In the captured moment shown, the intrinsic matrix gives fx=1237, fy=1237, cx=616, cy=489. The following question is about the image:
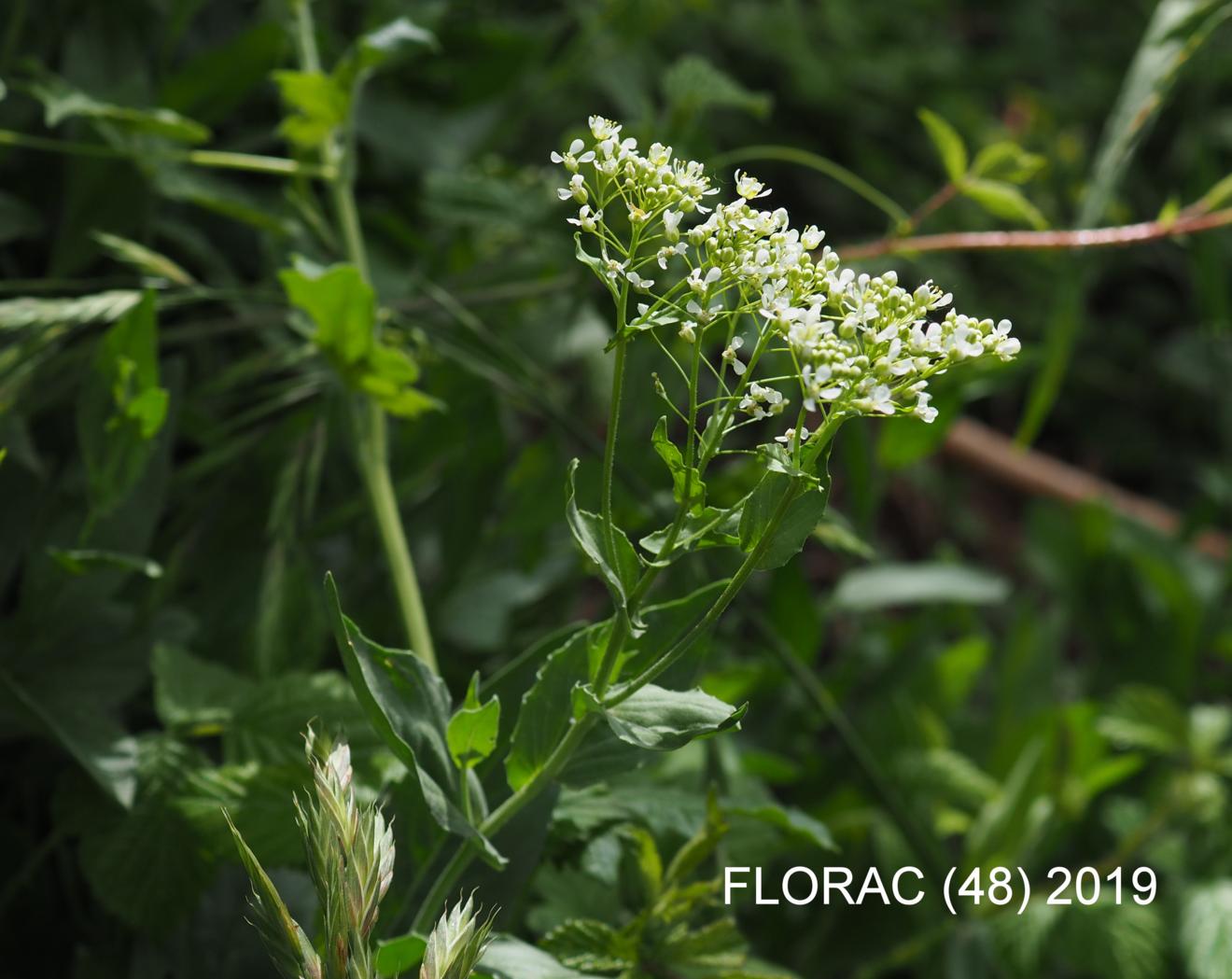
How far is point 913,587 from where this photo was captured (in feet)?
2.56

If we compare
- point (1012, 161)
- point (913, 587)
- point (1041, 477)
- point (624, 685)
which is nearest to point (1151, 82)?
point (1012, 161)

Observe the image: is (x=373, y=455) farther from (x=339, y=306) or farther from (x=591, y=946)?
(x=591, y=946)

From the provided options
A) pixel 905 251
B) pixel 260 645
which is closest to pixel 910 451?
pixel 905 251

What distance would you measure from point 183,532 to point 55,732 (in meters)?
0.14

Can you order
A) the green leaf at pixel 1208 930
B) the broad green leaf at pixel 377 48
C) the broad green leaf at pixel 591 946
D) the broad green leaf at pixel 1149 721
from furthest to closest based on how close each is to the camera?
the broad green leaf at pixel 1149 721 → the green leaf at pixel 1208 930 → the broad green leaf at pixel 377 48 → the broad green leaf at pixel 591 946

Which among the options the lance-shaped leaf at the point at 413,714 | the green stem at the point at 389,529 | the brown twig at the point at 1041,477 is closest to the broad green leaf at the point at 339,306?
the green stem at the point at 389,529

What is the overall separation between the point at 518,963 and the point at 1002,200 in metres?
0.37

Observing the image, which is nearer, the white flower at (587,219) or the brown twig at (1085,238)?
the white flower at (587,219)

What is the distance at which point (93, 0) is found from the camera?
25.3 inches

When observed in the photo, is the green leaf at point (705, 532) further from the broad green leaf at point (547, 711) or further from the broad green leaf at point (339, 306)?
the broad green leaf at point (339, 306)

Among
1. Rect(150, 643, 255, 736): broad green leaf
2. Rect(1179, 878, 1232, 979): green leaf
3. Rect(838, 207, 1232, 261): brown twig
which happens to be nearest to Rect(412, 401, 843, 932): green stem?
A: Rect(150, 643, 255, 736): broad green leaf

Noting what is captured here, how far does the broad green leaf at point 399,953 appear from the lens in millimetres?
346

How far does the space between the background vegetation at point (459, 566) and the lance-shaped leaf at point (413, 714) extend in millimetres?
43

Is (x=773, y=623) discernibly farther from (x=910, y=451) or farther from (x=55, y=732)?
(x=55, y=732)
